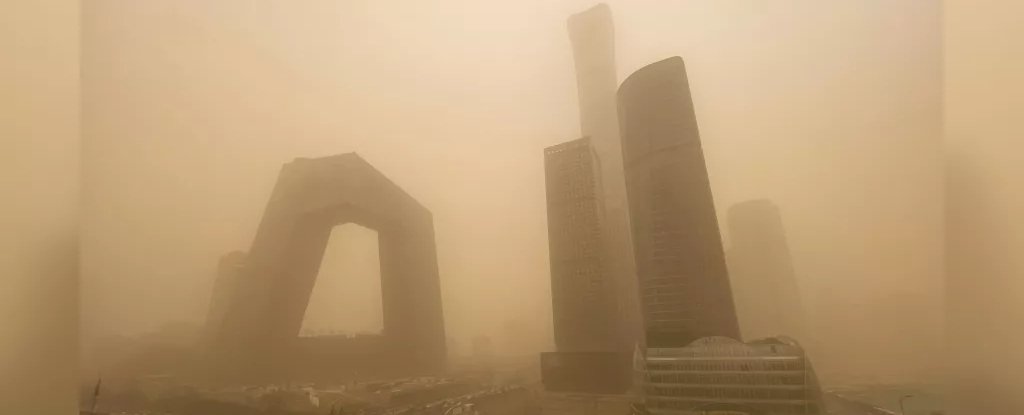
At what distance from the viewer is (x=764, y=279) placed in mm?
2182

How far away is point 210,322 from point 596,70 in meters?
1.99

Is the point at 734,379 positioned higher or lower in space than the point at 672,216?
lower

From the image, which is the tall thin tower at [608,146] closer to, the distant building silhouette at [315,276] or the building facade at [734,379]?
the building facade at [734,379]

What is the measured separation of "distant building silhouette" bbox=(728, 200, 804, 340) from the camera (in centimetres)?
215

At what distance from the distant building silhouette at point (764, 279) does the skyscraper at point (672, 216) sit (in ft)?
0.14

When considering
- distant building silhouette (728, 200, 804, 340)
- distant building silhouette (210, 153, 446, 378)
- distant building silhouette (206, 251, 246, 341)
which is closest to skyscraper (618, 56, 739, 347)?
distant building silhouette (728, 200, 804, 340)

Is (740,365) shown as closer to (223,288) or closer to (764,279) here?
(764,279)

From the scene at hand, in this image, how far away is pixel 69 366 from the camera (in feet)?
10.7

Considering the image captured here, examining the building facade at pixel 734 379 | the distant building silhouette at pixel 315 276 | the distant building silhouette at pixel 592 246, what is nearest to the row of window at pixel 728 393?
the building facade at pixel 734 379

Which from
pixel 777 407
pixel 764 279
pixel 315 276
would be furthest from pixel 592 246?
pixel 315 276

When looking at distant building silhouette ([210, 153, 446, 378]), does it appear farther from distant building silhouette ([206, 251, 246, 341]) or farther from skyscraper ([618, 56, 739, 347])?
skyscraper ([618, 56, 739, 347])

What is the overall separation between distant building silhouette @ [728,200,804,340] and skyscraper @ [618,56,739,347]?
0.04m

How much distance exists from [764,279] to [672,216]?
0.36 m

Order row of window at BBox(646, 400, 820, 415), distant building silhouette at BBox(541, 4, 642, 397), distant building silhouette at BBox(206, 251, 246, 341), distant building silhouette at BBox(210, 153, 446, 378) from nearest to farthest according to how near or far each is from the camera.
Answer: row of window at BBox(646, 400, 820, 415) → distant building silhouette at BBox(541, 4, 642, 397) → distant building silhouette at BBox(210, 153, 446, 378) → distant building silhouette at BBox(206, 251, 246, 341)
